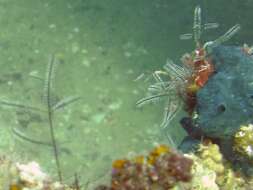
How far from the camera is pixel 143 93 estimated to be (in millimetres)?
3717

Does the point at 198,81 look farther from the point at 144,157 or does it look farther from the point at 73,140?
the point at 73,140

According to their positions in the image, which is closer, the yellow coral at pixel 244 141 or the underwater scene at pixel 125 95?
the underwater scene at pixel 125 95

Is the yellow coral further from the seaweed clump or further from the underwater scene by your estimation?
the seaweed clump

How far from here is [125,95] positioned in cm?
370

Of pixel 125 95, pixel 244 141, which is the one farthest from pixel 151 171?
pixel 125 95

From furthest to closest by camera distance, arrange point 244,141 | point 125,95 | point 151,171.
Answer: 1. point 125,95
2. point 244,141
3. point 151,171

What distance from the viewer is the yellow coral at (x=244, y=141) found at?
2553 millimetres

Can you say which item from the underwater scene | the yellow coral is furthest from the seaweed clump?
the yellow coral

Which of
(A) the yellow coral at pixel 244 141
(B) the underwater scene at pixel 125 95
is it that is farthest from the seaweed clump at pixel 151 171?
(A) the yellow coral at pixel 244 141

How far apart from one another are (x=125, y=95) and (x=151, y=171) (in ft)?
5.88

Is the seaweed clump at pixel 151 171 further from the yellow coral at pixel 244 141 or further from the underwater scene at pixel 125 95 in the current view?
the yellow coral at pixel 244 141

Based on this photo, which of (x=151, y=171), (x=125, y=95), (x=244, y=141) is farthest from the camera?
(x=125, y=95)

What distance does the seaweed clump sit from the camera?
1.93 m

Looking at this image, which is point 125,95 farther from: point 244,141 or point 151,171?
point 151,171
